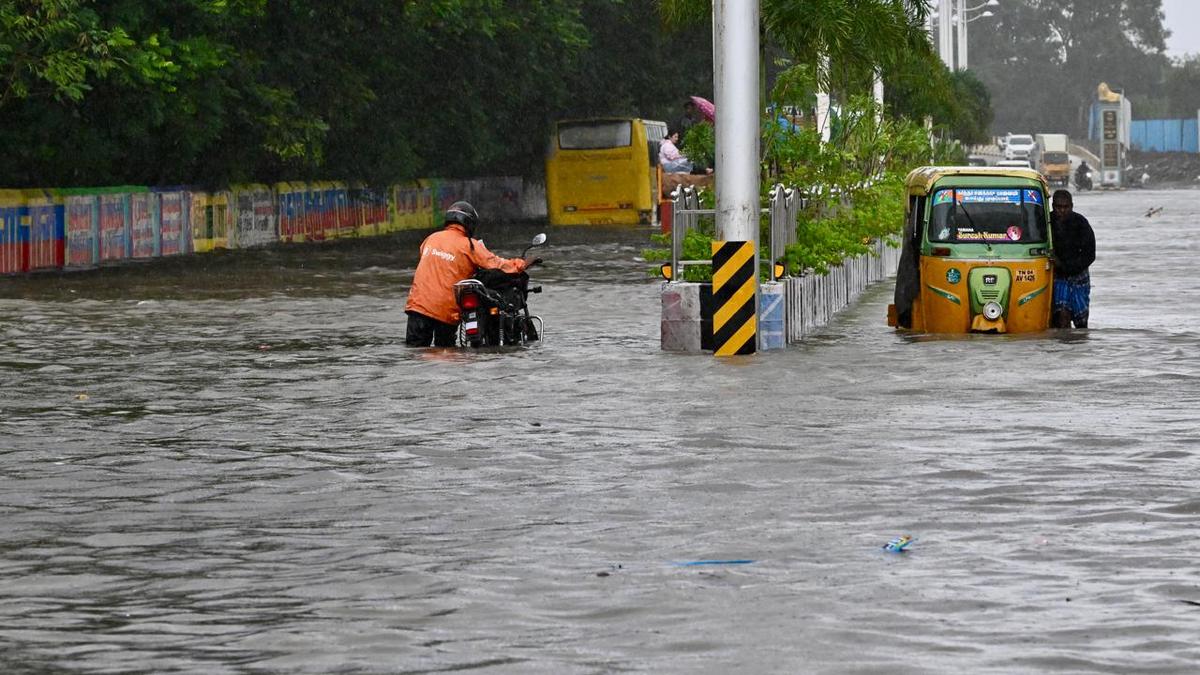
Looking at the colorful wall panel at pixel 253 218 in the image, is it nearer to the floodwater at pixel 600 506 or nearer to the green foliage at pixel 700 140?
the green foliage at pixel 700 140

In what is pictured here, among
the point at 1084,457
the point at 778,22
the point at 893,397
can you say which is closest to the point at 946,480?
the point at 1084,457

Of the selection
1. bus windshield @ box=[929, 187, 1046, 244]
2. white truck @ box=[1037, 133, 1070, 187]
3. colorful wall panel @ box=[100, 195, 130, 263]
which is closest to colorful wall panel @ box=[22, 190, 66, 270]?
colorful wall panel @ box=[100, 195, 130, 263]

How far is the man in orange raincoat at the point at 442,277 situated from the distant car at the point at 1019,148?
3878 inches

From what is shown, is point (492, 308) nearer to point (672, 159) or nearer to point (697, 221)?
point (697, 221)

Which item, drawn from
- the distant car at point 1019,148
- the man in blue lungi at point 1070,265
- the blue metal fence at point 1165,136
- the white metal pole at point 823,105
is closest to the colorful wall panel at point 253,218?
the white metal pole at point 823,105

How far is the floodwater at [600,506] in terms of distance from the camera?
808 centimetres

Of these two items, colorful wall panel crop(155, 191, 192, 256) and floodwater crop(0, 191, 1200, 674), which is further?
colorful wall panel crop(155, 191, 192, 256)

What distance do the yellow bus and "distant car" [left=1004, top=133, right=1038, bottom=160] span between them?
5793 centimetres

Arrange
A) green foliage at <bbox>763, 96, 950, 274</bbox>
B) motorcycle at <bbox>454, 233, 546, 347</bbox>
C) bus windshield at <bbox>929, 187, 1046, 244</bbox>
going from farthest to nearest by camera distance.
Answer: green foliage at <bbox>763, 96, 950, 274</bbox>, bus windshield at <bbox>929, 187, 1046, 244</bbox>, motorcycle at <bbox>454, 233, 546, 347</bbox>

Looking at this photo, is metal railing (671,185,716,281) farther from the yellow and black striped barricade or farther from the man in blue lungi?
the man in blue lungi

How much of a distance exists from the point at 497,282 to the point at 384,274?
572 inches

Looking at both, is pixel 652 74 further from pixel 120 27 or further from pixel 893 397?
pixel 893 397

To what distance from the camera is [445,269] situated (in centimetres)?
2111

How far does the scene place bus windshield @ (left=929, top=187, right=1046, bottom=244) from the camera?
74.4 ft
